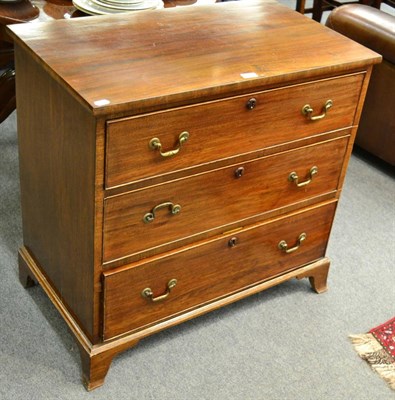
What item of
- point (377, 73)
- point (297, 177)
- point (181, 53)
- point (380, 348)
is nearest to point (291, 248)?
point (297, 177)

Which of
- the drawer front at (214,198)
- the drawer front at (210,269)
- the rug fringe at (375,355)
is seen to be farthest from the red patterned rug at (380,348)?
the drawer front at (214,198)

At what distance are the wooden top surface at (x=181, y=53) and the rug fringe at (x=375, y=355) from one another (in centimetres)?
80

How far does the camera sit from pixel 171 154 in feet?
5.11

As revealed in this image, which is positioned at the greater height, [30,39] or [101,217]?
[30,39]

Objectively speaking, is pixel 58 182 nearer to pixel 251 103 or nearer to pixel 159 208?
pixel 159 208

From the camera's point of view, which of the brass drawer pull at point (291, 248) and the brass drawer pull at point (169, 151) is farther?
the brass drawer pull at point (291, 248)

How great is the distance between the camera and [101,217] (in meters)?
1.55

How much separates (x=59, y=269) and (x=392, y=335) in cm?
99

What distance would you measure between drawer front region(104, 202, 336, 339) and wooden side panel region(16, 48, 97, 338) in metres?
0.08

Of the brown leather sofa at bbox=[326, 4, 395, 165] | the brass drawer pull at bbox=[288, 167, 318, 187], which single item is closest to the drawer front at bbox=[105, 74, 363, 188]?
the brass drawer pull at bbox=[288, 167, 318, 187]

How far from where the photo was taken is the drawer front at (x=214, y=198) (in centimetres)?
160

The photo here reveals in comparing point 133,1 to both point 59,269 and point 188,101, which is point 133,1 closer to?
point 188,101

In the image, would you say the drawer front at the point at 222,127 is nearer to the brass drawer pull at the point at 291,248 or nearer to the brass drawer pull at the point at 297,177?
the brass drawer pull at the point at 297,177

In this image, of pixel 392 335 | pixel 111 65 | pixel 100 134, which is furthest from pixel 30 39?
pixel 392 335
